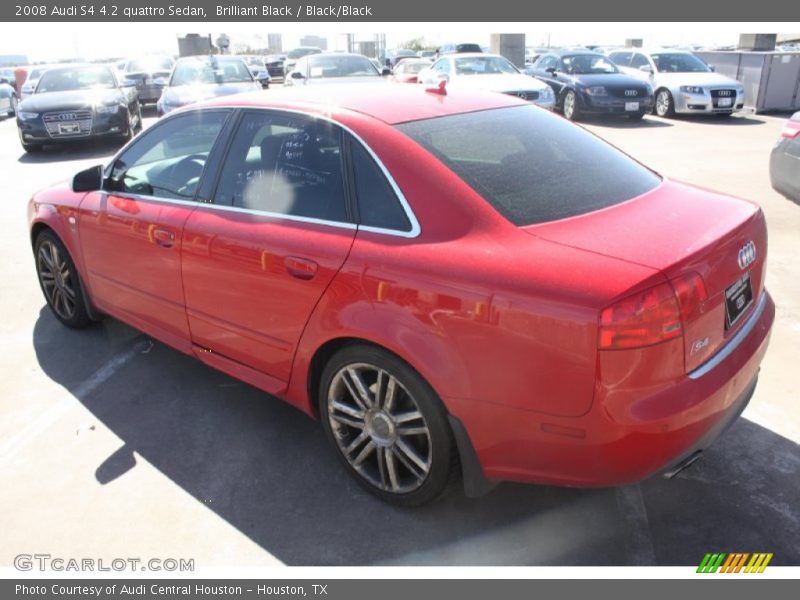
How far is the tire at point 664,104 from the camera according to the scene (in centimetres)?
1488

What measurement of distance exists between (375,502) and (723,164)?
8.87 m

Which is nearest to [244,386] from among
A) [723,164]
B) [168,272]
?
[168,272]

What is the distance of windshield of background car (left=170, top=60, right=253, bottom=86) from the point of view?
39.9 ft

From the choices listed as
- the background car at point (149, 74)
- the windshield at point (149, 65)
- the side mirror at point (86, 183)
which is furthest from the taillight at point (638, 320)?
the windshield at point (149, 65)

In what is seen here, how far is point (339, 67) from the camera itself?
12672 millimetres

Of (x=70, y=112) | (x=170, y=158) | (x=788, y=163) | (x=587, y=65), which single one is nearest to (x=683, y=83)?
(x=587, y=65)

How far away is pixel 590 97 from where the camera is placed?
14.3m

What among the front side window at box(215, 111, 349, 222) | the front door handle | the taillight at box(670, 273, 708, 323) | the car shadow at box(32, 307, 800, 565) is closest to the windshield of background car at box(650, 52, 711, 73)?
the car shadow at box(32, 307, 800, 565)

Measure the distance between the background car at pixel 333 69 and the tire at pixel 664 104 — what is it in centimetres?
673

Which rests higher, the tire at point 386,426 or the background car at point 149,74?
the background car at point 149,74

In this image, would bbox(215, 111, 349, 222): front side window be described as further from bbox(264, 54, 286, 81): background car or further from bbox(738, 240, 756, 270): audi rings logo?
bbox(264, 54, 286, 81): background car

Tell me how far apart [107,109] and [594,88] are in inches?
390

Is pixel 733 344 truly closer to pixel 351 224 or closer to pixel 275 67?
pixel 351 224

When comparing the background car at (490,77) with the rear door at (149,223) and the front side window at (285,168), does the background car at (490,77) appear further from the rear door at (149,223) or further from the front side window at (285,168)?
the front side window at (285,168)
